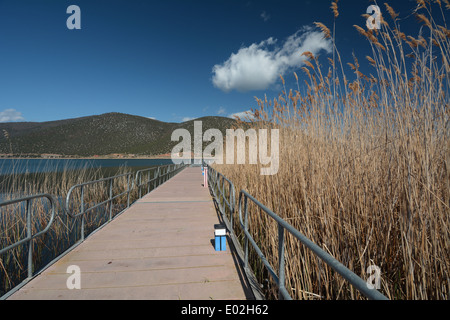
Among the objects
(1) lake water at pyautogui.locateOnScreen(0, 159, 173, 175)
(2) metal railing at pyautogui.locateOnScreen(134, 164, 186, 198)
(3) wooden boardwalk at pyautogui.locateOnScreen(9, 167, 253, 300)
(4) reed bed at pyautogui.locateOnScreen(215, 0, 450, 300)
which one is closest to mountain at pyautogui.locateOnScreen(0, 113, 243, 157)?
(1) lake water at pyautogui.locateOnScreen(0, 159, 173, 175)

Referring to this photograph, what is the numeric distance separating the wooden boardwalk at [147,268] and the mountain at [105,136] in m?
52.4

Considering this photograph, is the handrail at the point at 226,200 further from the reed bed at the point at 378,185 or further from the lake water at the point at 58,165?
the lake water at the point at 58,165

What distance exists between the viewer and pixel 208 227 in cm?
384

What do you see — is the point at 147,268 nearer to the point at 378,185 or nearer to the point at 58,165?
the point at 378,185

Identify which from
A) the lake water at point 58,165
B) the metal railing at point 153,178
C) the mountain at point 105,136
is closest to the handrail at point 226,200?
the metal railing at point 153,178

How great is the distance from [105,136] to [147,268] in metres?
75.7

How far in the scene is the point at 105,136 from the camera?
68.9 m

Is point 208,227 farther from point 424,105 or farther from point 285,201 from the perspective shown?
point 424,105

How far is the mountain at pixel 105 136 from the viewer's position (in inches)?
2365

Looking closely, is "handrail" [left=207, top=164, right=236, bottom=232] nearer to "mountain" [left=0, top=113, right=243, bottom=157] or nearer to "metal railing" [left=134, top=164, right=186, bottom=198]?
"metal railing" [left=134, top=164, right=186, bottom=198]

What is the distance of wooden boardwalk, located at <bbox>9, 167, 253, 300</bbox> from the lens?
1.97 m

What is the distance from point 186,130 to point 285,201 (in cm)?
6694
